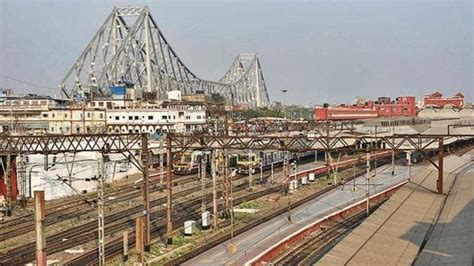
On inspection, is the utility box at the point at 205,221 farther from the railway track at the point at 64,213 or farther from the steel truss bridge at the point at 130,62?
the steel truss bridge at the point at 130,62

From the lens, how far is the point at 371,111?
114250 mm

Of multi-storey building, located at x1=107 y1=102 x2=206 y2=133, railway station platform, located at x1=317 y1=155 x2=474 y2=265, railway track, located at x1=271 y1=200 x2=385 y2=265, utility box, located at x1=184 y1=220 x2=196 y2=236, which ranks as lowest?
railway track, located at x1=271 y1=200 x2=385 y2=265

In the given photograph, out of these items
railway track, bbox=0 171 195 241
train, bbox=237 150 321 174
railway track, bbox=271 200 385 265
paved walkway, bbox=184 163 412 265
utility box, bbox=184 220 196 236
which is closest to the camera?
paved walkway, bbox=184 163 412 265

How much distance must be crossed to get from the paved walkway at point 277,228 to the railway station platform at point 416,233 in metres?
3.71

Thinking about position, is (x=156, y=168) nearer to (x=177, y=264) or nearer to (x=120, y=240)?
(x=120, y=240)

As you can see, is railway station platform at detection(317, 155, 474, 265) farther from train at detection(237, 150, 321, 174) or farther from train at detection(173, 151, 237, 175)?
train at detection(173, 151, 237, 175)

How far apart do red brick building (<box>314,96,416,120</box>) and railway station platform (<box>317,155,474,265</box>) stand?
7568 centimetres

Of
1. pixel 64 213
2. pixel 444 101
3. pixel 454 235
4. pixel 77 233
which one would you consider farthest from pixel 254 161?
pixel 444 101

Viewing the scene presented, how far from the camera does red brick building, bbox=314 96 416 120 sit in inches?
4299

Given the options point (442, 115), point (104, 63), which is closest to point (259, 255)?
point (104, 63)

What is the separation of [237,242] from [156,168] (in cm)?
3107

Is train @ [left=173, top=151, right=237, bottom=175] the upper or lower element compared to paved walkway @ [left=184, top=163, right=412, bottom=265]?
upper

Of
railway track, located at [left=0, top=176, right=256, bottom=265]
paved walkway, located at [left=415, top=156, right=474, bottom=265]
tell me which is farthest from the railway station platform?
railway track, located at [left=0, top=176, right=256, bottom=265]

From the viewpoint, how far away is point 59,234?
25.7 m
